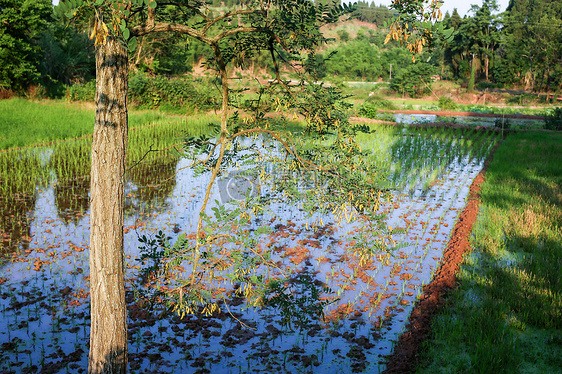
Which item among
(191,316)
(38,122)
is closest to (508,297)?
(191,316)

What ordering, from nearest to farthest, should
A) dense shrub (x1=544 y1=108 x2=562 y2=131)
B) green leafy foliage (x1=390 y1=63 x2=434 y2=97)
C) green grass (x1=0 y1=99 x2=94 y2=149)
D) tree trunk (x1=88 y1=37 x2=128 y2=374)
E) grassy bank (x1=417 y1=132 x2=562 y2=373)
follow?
1. tree trunk (x1=88 y1=37 x2=128 y2=374)
2. grassy bank (x1=417 y1=132 x2=562 y2=373)
3. green grass (x1=0 y1=99 x2=94 y2=149)
4. dense shrub (x1=544 y1=108 x2=562 y2=131)
5. green leafy foliage (x1=390 y1=63 x2=434 y2=97)

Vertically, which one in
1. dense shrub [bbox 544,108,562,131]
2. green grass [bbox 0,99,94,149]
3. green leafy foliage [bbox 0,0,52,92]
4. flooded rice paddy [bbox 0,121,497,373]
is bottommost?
flooded rice paddy [bbox 0,121,497,373]

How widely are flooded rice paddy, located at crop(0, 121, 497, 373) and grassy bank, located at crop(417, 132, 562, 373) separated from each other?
0.57m

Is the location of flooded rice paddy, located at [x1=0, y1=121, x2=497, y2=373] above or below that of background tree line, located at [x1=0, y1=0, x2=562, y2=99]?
below

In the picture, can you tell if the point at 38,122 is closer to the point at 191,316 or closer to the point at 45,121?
the point at 45,121

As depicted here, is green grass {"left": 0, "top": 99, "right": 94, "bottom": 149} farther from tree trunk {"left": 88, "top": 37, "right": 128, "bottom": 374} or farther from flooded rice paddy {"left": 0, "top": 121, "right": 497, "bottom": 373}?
tree trunk {"left": 88, "top": 37, "right": 128, "bottom": 374}

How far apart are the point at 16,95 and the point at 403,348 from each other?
25.7m

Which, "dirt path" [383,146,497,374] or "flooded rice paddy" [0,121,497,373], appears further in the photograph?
"flooded rice paddy" [0,121,497,373]

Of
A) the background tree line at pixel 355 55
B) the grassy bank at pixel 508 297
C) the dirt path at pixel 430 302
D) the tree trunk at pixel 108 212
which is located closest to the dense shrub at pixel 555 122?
the background tree line at pixel 355 55

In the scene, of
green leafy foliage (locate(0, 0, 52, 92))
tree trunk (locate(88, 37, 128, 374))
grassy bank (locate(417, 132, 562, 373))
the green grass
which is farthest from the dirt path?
green leafy foliage (locate(0, 0, 52, 92))

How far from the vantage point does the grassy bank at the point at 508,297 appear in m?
4.64

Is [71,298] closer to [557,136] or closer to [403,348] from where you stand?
[403,348]

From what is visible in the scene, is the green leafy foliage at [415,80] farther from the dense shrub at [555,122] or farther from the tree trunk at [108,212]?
the tree trunk at [108,212]

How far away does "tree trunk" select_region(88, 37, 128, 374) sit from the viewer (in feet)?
10.9
